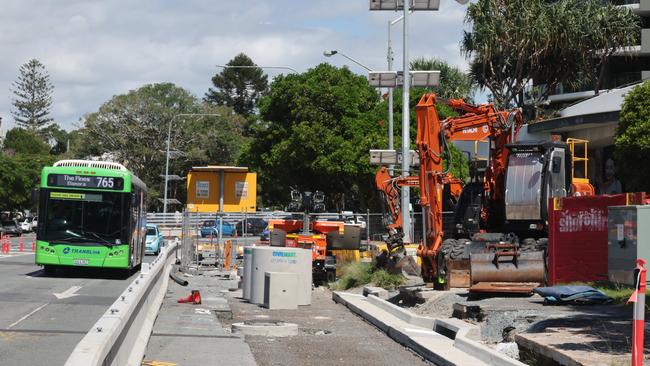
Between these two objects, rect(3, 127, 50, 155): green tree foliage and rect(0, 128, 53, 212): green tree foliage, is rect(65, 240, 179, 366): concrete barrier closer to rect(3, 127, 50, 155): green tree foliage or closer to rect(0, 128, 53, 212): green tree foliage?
rect(0, 128, 53, 212): green tree foliage

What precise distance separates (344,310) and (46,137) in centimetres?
10795

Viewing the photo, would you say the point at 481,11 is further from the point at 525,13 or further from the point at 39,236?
the point at 39,236

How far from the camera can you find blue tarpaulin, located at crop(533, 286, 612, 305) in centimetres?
1519

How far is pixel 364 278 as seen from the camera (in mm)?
25188

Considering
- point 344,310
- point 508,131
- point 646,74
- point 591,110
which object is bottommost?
point 344,310

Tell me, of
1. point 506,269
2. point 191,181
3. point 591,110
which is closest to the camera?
point 506,269

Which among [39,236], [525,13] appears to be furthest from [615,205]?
[525,13]

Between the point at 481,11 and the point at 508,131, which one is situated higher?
the point at 481,11

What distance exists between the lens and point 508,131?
21422 mm

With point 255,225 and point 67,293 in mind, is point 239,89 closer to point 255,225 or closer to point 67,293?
point 255,225

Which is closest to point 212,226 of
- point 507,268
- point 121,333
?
point 507,268

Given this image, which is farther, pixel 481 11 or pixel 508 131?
pixel 481 11

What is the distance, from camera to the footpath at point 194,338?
37.8 feet

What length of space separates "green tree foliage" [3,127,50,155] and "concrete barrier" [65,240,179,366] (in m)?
96.3
